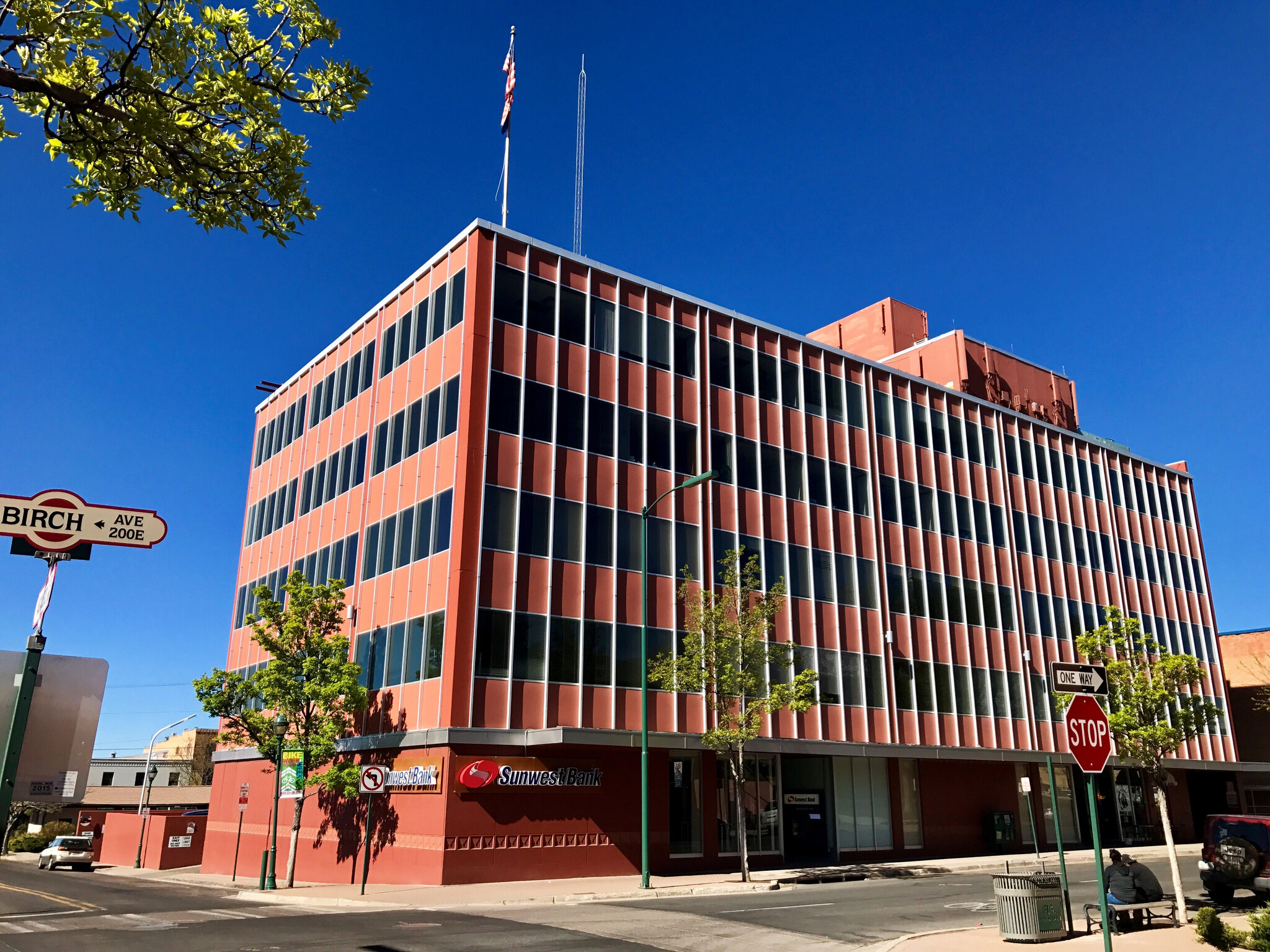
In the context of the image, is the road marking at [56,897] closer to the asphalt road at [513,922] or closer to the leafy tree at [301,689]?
the asphalt road at [513,922]

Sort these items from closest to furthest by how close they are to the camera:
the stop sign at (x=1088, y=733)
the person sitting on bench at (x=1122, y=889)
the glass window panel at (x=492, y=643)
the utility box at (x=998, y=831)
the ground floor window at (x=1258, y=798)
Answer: the stop sign at (x=1088, y=733)
the person sitting on bench at (x=1122, y=889)
the glass window panel at (x=492, y=643)
the utility box at (x=998, y=831)
the ground floor window at (x=1258, y=798)

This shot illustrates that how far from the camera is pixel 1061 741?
144 ft

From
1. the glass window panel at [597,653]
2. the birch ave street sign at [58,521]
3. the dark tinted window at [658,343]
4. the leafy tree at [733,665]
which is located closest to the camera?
the birch ave street sign at [58,521]

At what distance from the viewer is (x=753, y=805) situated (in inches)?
1336

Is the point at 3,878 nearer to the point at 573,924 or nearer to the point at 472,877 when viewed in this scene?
the point at 472,877

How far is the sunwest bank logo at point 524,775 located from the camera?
87.9 feet

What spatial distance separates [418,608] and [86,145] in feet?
77.5

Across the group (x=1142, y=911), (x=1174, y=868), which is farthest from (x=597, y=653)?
(x=1142, y=911)

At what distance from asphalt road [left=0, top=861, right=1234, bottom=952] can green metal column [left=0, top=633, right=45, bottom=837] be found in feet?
34.7

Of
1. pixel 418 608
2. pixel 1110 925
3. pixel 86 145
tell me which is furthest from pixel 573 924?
pixel 86 145

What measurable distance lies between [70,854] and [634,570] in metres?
36.8

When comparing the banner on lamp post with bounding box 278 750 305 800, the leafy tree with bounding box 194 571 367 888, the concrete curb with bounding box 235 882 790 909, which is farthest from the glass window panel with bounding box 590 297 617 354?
the concrete curb with bounding box 235 882 790 909

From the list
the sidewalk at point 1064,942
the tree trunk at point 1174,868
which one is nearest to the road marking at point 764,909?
the sidewalk at point 1064,942

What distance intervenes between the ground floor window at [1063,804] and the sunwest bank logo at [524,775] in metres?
24.7
